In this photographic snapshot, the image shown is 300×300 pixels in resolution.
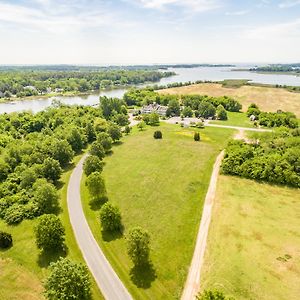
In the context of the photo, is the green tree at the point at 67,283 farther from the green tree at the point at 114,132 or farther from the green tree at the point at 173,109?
the green tree at the point at 173,109

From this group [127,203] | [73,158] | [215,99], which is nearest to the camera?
[127,203]

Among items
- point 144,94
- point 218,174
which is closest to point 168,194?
point 218,174

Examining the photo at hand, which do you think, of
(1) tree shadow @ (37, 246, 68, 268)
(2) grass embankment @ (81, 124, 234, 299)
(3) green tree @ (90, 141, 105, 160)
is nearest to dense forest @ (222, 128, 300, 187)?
(2) grass embankment @ (81, 124, 234, 299)

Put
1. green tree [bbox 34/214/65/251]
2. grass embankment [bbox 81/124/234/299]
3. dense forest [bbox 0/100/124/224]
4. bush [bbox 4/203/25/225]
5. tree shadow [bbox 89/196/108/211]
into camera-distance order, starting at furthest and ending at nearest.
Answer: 1. tree shadow [bbox 89/196/108/211]
2. dense forest [bbox 0/100/124/224]
3. bush [bbox 4/203/25/225]
4. green tree [bbox 34/214/65/251]
5. grass embankment [bbox 81/124/234/299]

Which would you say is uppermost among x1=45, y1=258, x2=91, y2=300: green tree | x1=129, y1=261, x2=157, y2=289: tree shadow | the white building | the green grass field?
x1=45, y1=258, x2=91, y2=300: green tree

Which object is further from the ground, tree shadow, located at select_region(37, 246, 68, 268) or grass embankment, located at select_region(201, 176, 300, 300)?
grass embankment, located at select_region(201, 176, 300, 300)

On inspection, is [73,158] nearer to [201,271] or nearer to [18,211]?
[18,211]

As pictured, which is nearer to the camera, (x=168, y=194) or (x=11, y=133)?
(x=168, y=194)

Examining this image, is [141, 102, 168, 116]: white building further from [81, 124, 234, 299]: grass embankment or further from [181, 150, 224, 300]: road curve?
[181, 150, 224, 300]: road curve
